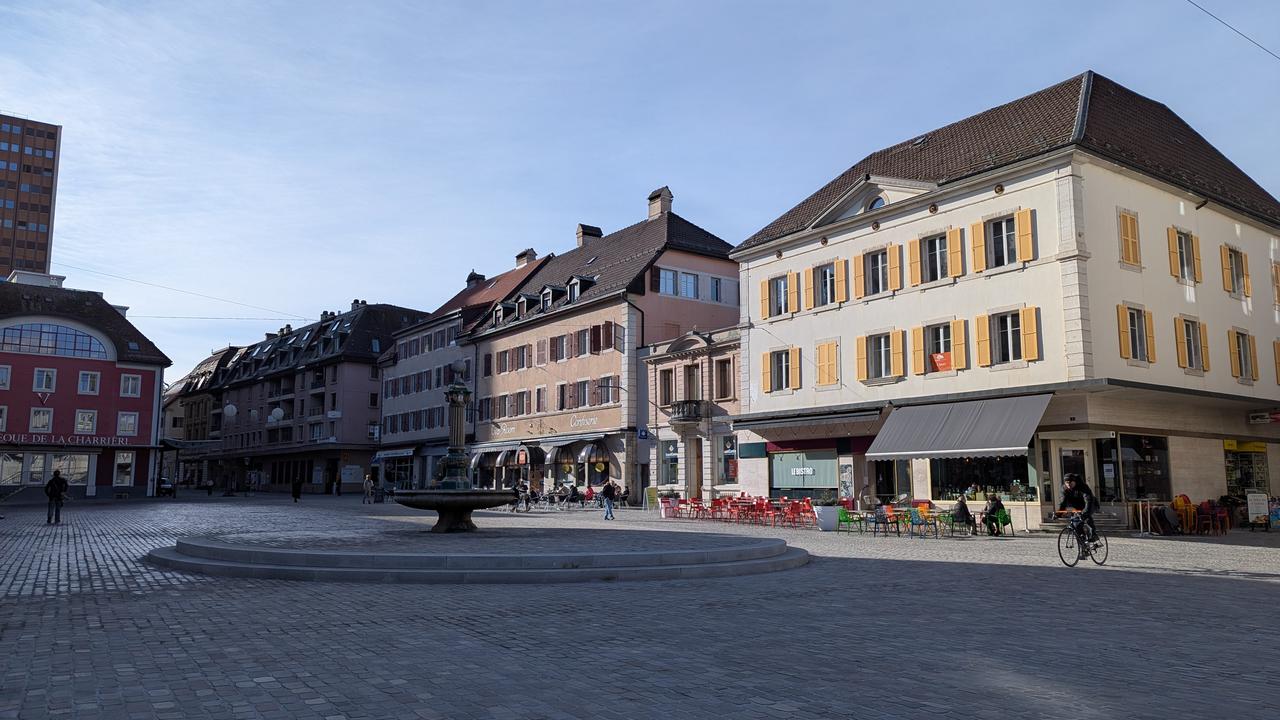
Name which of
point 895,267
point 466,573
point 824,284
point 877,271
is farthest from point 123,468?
point 466,573

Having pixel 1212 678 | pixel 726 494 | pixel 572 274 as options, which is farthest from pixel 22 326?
pixel 1212 678

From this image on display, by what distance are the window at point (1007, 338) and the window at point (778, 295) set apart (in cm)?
926

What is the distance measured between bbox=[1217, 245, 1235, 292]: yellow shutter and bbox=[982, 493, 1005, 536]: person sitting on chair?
12264mm

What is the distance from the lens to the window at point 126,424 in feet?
196

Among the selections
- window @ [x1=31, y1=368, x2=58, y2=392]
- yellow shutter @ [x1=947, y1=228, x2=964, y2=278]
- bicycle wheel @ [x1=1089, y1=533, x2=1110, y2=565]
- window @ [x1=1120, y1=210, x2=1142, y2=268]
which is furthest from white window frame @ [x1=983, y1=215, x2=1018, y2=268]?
window @ [x1=31, y1=368, x2=58, y2=392]

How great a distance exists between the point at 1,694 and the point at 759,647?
5800 mm

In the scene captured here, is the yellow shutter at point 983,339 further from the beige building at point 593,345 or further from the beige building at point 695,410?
the beige building at point 593,345

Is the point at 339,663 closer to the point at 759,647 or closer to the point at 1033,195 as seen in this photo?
the point at 759,647

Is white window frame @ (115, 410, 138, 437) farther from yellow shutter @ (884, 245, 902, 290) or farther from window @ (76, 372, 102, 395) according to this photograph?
yellow shutter @ (884, 245, 902, 290)

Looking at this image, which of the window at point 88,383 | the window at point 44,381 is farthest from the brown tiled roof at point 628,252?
the window at point 44,381

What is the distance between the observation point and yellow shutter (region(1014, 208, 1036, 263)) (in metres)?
26.4

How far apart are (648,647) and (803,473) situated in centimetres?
2636

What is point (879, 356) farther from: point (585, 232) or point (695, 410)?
point (585, 232)

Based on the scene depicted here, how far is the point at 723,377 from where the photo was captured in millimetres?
39406
